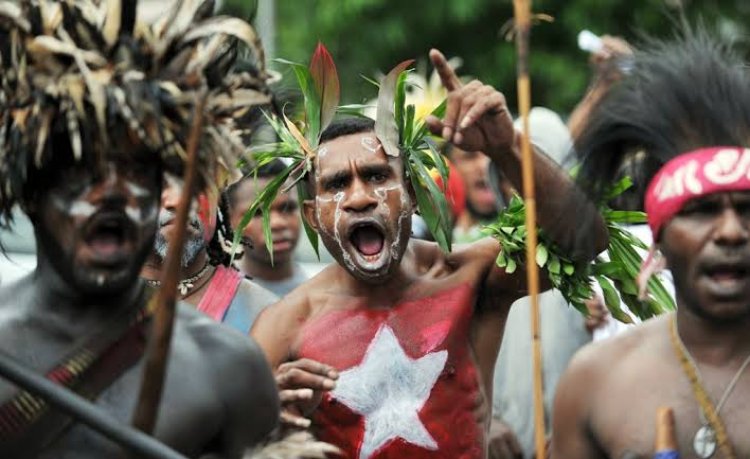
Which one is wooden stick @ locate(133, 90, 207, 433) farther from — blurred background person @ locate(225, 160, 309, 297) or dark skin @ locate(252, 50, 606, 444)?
blurred background person @ locate(225, 160, 309, 297)

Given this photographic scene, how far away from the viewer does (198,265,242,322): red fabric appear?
8227 mm

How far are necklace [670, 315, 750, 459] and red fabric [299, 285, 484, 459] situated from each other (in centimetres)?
120

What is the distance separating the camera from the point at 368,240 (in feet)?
24.1

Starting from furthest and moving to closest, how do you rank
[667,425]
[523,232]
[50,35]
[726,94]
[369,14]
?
[369,14] < [523,232] < [726,94] < [667,425] < [50,35]

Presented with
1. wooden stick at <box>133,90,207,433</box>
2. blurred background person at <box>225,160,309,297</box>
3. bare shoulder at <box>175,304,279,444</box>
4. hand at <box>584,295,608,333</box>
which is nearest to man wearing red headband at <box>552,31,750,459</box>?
bare shoulder at <box>175,304,279,444</box>

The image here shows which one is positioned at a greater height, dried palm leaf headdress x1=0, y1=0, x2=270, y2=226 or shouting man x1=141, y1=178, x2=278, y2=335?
dried palm leaf headdress x1=0, y1=0, x2=270, y2=226

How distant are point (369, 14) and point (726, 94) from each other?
429 inches

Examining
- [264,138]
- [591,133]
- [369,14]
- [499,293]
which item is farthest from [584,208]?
[369,14]

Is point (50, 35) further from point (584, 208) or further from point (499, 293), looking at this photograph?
point (499, 293)

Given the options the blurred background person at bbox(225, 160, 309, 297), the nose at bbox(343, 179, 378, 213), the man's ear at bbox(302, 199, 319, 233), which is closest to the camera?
the nose at bbox(343, 179, 378, 213)

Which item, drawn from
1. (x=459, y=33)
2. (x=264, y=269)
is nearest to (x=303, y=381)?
(x=264, y=269)

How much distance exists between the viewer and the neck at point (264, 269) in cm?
1043

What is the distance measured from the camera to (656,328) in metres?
6.34

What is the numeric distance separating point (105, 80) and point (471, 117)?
4.61ft
